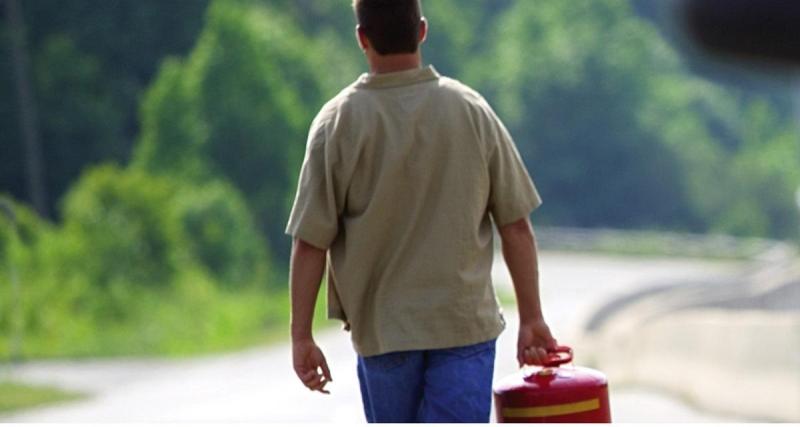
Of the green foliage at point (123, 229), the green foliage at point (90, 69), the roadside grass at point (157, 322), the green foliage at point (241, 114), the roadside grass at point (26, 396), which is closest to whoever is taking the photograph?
the roadside grass at point (26, 396)

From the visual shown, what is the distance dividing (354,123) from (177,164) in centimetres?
4327

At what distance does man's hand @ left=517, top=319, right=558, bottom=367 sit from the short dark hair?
1.98ft

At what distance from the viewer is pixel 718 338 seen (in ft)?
72.0

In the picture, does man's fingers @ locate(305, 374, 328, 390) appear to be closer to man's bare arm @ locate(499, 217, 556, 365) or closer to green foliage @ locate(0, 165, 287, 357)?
man's bare arm @ locate(499, 217, 556, 365)

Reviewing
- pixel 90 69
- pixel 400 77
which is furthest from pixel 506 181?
pixel 90 69

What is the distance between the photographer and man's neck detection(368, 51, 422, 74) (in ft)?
13.9

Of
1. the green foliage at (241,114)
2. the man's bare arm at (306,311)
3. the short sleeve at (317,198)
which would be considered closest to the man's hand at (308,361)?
the man's bare arm at (306,311)

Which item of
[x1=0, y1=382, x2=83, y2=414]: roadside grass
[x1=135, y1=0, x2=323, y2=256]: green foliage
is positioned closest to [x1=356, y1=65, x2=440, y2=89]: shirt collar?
[x1=0, y1=382, x2=83, y2=414]: roadside grass

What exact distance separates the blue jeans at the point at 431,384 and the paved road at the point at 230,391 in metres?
14.4

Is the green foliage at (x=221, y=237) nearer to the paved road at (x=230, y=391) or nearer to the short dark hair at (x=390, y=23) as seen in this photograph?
the paved road at (x=230, y=391)

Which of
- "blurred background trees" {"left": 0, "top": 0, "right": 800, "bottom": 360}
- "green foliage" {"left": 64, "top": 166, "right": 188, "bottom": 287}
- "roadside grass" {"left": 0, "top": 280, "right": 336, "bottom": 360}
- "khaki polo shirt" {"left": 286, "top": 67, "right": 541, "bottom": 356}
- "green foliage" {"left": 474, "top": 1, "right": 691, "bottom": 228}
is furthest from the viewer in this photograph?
"green foliage" {"left": 474, "top": 1, "right": 691, "bottom": 228}

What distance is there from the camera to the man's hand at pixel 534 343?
4340 mm

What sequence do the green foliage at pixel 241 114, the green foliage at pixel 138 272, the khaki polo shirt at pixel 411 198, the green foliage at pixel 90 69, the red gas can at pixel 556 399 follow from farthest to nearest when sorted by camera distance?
the green foliage at pixel 241 114
the green foliage at pixel 90 69
the green foliage at pixel 138 272
the khaki polo shirt at pixel 411 198
the red gas can at pixel 556 399

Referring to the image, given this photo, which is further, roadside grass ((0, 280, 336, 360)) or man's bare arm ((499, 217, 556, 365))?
roadside grass ((0, 280, 336, 360))
